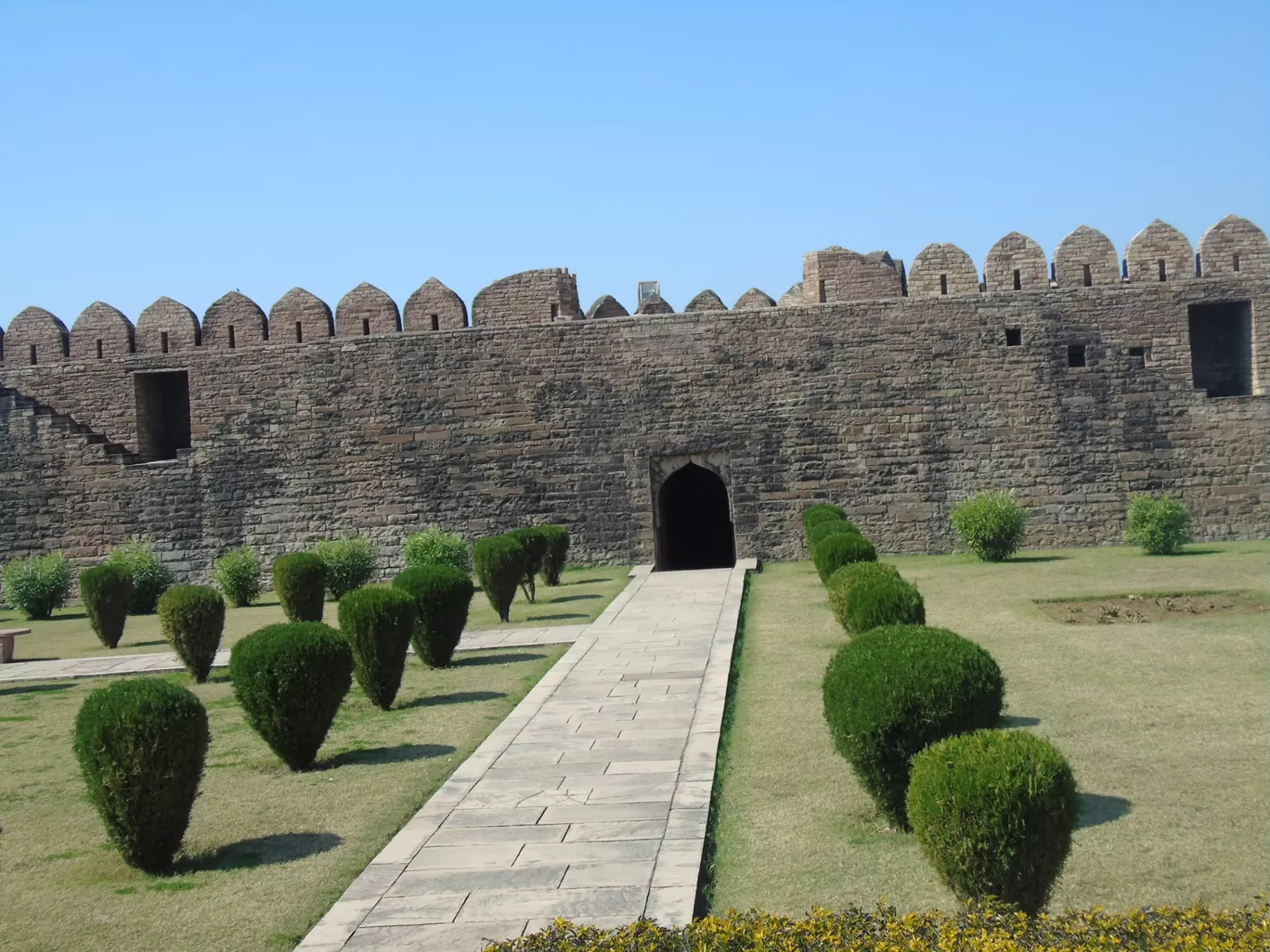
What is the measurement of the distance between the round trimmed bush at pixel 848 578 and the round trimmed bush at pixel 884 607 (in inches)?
16.1

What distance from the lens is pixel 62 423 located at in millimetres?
18969

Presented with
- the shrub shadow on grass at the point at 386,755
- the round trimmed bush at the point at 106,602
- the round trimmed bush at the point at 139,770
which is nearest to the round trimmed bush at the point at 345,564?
the round trimmed bush at the point at 106,602

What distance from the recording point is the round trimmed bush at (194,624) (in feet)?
34.9

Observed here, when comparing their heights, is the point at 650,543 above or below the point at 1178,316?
below

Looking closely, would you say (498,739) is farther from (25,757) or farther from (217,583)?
(217,583)

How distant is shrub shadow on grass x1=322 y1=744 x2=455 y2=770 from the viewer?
729cm

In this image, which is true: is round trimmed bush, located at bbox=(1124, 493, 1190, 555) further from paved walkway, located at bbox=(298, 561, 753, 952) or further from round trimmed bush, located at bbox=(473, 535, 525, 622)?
paved walkway, located at bbox=(298, 561, 753, 952)

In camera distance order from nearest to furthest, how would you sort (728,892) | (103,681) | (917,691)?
(728,892) → (917,691) → (103,681)

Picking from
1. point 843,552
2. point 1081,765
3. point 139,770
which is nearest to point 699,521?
point 843,552

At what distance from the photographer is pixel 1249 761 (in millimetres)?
5996

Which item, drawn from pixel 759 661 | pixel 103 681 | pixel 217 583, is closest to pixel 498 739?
pixel 759 661

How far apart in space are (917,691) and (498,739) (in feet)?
10.2

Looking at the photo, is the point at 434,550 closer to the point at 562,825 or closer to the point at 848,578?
the point at 848,578

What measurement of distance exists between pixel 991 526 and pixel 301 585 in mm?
8569
